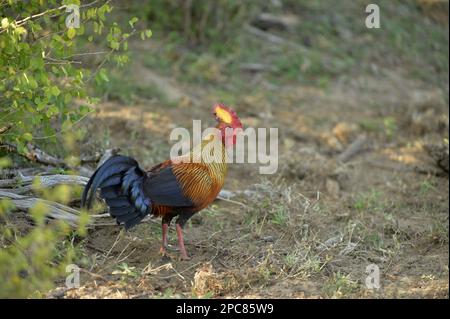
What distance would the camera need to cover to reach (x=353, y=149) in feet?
27.5

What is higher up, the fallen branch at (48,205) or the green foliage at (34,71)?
the green foliage at (34,71)

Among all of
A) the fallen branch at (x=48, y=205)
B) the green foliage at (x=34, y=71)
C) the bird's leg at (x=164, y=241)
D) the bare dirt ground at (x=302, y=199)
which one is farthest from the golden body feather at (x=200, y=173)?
the green foliage at (x=34, y=71)

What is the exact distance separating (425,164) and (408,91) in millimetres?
2679

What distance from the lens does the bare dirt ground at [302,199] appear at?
469 centimetres

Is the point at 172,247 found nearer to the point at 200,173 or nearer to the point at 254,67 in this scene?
the point at 200,173

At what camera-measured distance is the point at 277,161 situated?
746 centimetres

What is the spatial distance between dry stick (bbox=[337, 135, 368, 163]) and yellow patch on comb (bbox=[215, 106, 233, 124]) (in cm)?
322

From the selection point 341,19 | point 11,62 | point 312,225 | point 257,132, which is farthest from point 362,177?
point 341,19

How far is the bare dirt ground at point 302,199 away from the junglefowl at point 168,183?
368 millimetres

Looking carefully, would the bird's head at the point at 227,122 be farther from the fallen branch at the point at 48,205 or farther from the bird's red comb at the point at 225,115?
the fallen branch at the point at 48,205

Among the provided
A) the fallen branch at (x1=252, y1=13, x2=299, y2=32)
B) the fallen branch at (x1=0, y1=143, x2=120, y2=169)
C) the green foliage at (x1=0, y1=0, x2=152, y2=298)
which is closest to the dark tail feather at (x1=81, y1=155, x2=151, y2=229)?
the green foliage at (x1=0, y1=0, x2=152, y2=298)

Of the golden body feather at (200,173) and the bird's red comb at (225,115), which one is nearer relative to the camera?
the golden body feather at (200,173)

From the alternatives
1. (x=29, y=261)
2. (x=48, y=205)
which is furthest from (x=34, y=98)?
(x=29, y=261)

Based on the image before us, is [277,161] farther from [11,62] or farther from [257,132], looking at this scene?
[11,62]
